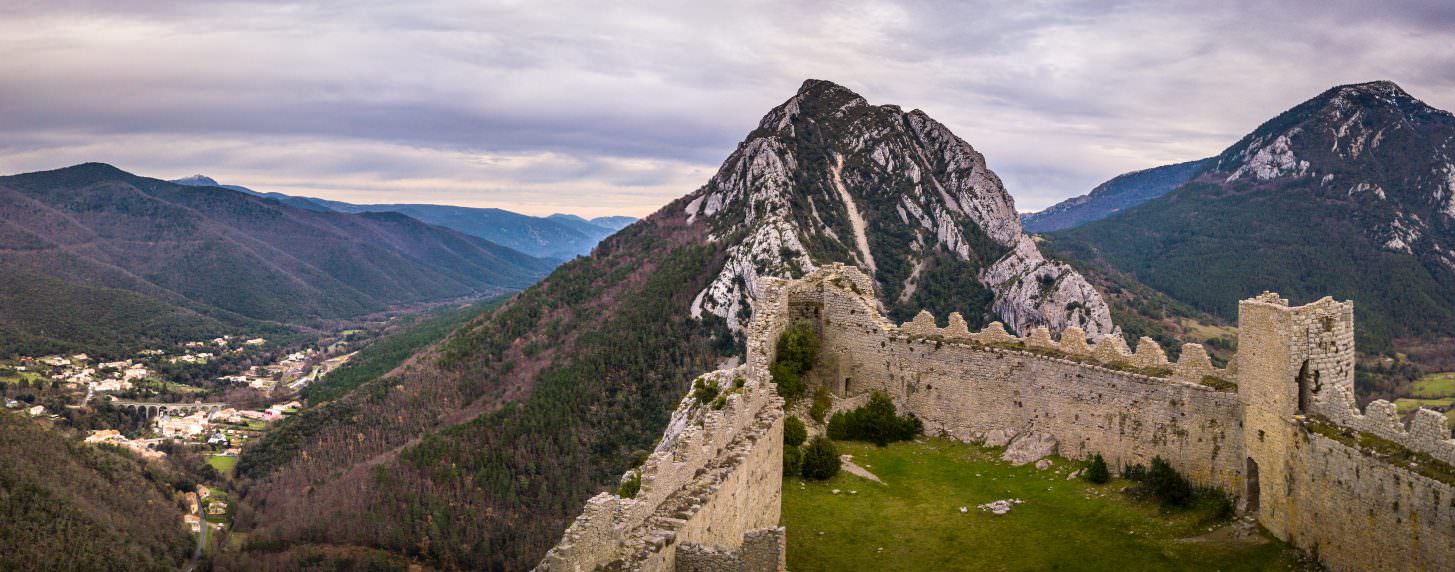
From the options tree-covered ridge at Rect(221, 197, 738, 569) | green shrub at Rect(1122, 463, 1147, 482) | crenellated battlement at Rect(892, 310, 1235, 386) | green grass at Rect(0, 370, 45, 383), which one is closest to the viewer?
crenellated battlement at Rect(892, 310, 1235, 386)

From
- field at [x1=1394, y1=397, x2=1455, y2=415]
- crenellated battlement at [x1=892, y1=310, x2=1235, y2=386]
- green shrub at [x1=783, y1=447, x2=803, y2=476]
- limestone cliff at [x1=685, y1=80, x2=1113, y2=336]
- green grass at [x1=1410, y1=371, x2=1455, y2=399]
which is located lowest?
field at [x1=1394, y1=397, x2=1455, y2=415]

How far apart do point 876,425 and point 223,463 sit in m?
154

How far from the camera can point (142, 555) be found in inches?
4117

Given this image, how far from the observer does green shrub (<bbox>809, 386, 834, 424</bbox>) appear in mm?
31406

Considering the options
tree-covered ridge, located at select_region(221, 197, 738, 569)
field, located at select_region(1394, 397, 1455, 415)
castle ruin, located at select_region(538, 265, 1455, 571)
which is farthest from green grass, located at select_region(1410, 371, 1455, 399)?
castle ruin, located at select_region(538, 265, 1455, 571)

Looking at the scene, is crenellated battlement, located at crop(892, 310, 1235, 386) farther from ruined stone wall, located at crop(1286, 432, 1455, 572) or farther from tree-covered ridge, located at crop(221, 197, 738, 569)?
tree-covered ridge, located at crop(221, 197, 738, 569)

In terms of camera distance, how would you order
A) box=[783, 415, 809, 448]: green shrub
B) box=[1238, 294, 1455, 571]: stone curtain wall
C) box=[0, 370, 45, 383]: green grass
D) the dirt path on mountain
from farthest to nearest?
box=[0, 370, 45, 383]: green grass < the dirt path on mountain < box=[783, 415, 809, 448]: green shrub < box=[1238, 294, 1455, 571]: stone curtain wall

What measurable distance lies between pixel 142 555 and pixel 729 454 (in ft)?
359

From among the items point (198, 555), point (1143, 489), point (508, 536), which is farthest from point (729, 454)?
point (198, 555)

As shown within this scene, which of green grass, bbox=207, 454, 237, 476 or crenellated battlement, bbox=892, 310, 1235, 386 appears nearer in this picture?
crenellated battlement, bbox=892, 310, 1235, 386

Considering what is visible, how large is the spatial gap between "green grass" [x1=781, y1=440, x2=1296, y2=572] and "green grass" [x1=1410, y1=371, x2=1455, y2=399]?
410 ft

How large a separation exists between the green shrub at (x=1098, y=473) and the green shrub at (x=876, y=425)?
20.0ft

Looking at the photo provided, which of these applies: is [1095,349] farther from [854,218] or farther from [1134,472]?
[854,218]

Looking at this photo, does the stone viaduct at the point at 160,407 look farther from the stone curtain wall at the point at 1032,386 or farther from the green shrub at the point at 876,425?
the green shrub at the point at 876,425
